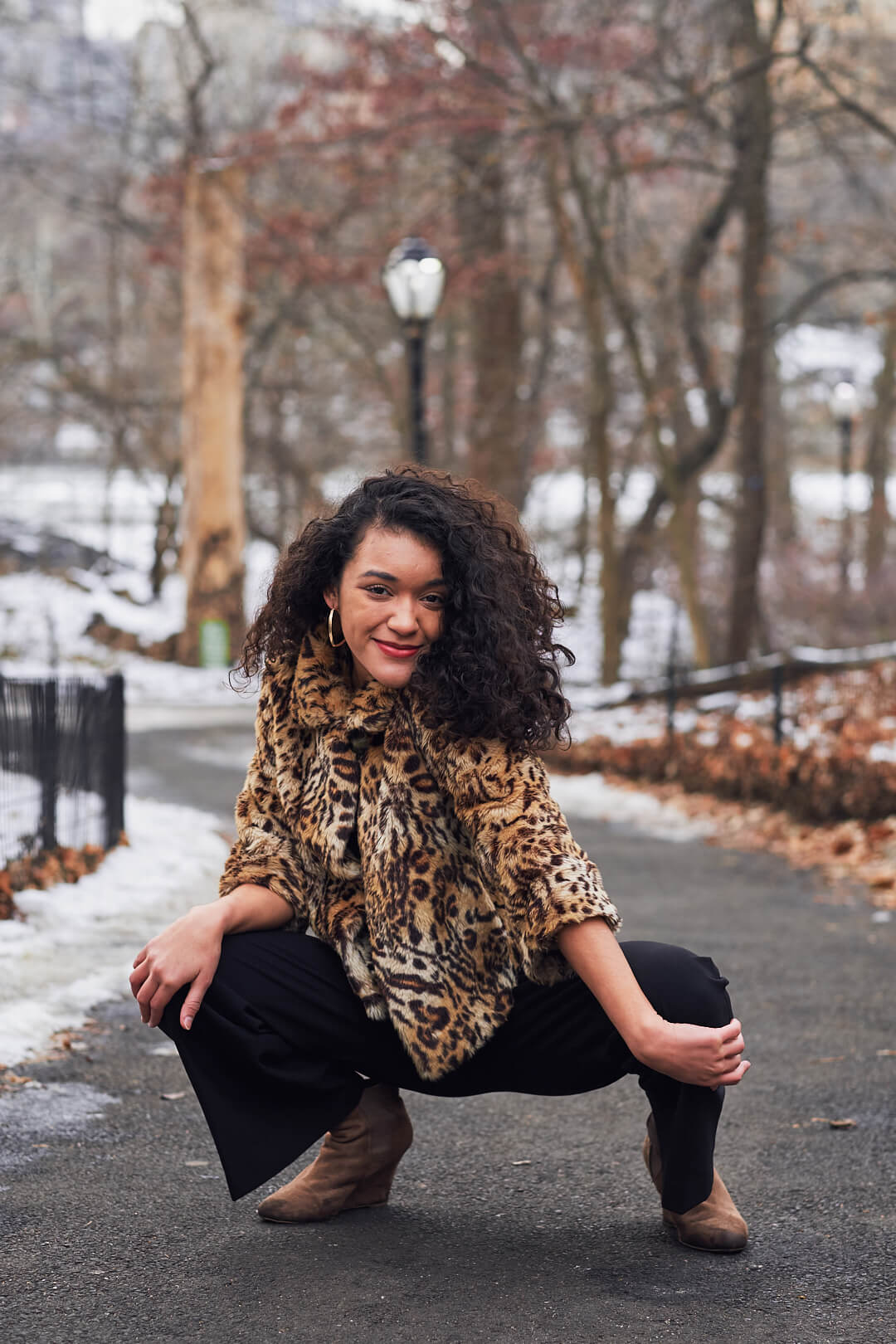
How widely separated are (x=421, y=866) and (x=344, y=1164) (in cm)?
74

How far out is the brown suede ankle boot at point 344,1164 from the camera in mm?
3279

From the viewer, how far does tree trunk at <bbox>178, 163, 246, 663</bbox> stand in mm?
21984

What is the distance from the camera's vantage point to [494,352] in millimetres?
20047

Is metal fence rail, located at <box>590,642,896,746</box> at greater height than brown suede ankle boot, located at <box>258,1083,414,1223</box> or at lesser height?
greater

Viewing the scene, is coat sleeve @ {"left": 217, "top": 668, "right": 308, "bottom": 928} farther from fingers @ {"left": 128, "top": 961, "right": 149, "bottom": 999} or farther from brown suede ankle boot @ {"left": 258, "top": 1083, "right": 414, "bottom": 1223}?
brown suede ankle boot @ {"left": 258, "top": 1083, "right": 414, "bottom": 1223}

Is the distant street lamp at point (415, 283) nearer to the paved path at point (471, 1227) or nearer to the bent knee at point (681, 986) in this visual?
the paved path at point (471, 1227)

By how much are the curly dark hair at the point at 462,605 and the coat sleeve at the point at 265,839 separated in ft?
0.61

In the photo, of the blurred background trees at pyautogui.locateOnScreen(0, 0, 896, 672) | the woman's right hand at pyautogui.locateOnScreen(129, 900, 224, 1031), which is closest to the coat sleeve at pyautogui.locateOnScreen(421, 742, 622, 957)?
the woman's right hand at pyautogui.locateOnScreen(129, 900, 224, 1031)

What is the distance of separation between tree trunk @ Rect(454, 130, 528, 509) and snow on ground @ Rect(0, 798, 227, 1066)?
37.2 ft

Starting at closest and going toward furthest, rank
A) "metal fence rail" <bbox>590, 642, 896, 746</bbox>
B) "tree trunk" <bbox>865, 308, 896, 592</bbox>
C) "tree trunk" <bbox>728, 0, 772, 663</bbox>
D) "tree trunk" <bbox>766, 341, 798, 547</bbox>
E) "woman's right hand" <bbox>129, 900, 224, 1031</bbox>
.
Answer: "woman's right hand" <bbox>129, 900, 224, 1031</bbox>
"metal fence rail" <bbox>590, 642, 896, 746</bbox>
"tree trunk" <bbox>728, 0, 772, 663</bbox>
"tree trunk" <bbox>865, 308, 896, 592</bbox>
"tree trunk" <bbox>766, 341, 798, 547</bbox>

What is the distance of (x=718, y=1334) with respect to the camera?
8.91 ft

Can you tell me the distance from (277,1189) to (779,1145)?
1351mm

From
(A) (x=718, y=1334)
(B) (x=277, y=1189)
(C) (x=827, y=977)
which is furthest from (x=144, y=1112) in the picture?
(C) (x=827, y=977)

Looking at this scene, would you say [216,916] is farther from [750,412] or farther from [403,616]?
[750,412]
